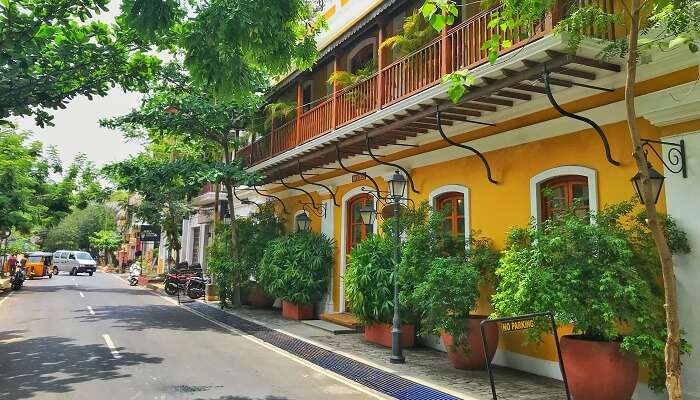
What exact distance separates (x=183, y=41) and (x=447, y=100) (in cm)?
419

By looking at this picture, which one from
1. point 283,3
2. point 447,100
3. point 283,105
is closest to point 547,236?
point 447,100

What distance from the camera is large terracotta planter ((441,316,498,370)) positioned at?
25.9 feet

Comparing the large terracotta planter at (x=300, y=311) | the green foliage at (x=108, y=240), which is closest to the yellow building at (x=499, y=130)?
the large terracotta planter at (x=300, y=311)

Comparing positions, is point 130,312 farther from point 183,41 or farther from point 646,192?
point 646,192

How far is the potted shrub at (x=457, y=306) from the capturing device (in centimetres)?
767

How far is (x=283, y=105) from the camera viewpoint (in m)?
14.8

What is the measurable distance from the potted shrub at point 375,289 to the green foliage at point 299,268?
321cm

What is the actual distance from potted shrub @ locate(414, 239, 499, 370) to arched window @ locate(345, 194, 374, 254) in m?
5.07

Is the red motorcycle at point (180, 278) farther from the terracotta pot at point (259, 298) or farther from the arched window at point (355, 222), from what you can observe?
the arched window at point (355, 222)

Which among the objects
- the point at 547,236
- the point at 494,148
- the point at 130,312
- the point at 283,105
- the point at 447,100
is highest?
the point at 283,105

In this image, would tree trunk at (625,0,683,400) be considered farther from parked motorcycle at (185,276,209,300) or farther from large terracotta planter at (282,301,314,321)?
parked motorcycle at (185,276,209,300)

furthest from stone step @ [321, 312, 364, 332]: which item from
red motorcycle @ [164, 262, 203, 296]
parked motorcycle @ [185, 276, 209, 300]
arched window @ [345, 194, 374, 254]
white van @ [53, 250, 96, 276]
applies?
white van @ [53, 250, 96, 276]

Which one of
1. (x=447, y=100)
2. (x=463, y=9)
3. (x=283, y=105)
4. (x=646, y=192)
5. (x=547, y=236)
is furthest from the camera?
(x=283, y=105)

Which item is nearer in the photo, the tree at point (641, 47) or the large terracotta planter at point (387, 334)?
the tree at point (641, 47)
